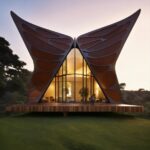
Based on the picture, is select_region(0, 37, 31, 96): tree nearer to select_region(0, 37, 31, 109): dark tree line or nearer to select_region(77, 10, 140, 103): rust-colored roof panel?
select_region(0, 37, 31, 109): dark tree line

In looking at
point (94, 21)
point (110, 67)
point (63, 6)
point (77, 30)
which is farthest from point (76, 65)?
point (77, 30)

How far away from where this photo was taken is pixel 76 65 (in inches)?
722

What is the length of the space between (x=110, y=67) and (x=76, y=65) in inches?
97.1

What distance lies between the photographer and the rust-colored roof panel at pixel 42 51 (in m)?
17.8

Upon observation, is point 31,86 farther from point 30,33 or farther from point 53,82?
point 30,33

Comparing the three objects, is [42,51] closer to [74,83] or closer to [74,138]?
[74,83]

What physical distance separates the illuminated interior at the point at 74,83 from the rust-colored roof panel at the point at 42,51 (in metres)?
0.76

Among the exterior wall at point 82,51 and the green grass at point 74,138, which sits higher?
the exterior wall at point 82,51

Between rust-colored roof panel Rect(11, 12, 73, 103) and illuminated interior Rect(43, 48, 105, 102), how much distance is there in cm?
76

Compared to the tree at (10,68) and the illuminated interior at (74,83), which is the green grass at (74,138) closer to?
the illuminated interior at (74,83)

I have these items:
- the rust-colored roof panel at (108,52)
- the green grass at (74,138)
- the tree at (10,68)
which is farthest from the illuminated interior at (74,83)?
the green grass at (74,138)

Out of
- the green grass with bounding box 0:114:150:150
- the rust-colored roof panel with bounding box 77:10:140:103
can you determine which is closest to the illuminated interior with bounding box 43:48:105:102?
the rust-colored roof panel with bounding box 77:10:140:103

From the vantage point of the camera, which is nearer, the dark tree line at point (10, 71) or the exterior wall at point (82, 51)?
the exterior wall at point (82, 51)

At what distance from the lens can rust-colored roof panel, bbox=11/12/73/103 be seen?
17812 mm
